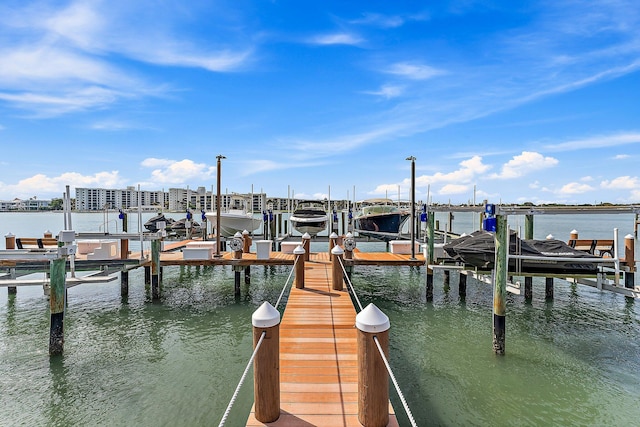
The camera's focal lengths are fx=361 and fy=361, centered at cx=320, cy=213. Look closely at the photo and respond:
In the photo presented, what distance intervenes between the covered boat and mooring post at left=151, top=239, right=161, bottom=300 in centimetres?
1162

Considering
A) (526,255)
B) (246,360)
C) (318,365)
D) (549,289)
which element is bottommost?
(246,360)

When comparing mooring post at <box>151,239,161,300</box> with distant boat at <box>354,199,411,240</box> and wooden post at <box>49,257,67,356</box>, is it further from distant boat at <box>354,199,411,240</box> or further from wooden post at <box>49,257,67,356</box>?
distant boat at <box>354,199,411,240</box>

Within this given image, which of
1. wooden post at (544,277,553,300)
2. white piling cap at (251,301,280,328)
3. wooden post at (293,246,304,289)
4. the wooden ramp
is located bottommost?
wooden post at (544,277,553,300)

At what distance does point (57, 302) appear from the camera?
9.70 meters

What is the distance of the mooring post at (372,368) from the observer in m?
3.98

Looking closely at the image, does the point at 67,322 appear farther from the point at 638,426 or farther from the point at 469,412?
the point at 638,426

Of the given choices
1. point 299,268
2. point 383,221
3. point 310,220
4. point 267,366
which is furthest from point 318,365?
point 383,221

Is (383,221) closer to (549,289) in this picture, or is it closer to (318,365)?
(549,289)

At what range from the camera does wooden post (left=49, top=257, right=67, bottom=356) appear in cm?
964

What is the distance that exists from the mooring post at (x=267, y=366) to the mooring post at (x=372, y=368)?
0.98 meters

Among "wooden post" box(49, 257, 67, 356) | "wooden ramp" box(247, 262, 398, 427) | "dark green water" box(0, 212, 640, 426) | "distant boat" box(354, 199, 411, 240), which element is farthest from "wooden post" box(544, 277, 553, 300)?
"wooden post" box(49, 257, 67, 356)

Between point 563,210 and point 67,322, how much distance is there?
1635cm

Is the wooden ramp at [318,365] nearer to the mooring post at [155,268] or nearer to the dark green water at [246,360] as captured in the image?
the dark green water at [246,360]

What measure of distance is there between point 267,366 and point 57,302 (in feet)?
27.9
